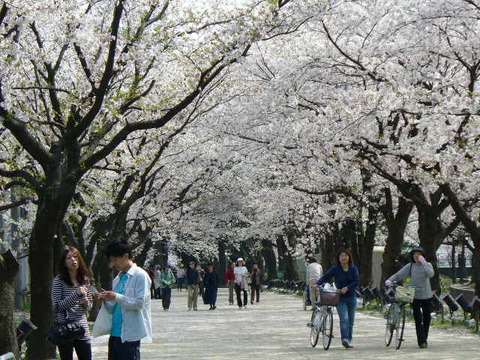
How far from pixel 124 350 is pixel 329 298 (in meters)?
7.57

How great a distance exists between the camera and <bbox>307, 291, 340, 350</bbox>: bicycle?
49.4 feet

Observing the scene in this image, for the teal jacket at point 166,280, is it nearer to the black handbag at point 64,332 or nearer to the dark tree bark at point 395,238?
the dark tree bark at point 395,238

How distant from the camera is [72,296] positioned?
881 centimetres

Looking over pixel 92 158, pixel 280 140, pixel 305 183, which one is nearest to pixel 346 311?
pixel 92 158

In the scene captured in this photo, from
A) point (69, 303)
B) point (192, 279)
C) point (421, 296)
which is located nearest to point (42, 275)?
point (69, 303)

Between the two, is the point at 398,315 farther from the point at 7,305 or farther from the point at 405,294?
the point at 7,305

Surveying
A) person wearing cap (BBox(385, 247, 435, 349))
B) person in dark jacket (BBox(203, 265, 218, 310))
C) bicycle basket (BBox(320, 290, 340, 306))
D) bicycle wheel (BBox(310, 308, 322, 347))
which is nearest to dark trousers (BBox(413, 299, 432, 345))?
person wearing cap (BBox(385, 247, 435, 349))

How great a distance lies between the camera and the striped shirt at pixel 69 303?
8.81 m

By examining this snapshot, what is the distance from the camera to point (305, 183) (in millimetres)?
33656

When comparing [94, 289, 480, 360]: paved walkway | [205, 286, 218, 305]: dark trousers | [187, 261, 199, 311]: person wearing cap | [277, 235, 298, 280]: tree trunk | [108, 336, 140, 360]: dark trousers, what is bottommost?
[94, 289, 480, 360]: paved walkway

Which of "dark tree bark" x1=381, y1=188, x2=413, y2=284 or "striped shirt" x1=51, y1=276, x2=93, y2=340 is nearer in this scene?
"striped shirt" x1=51, y1=276, x2=93, y2=340

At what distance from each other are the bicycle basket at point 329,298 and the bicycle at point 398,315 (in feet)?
2.90

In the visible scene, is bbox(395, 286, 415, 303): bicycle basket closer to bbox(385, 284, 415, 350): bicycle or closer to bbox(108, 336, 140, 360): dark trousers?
bbox(385, 284, 415, 350): bicycle

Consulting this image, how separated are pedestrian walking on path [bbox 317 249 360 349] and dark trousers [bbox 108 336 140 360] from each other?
7.63m
